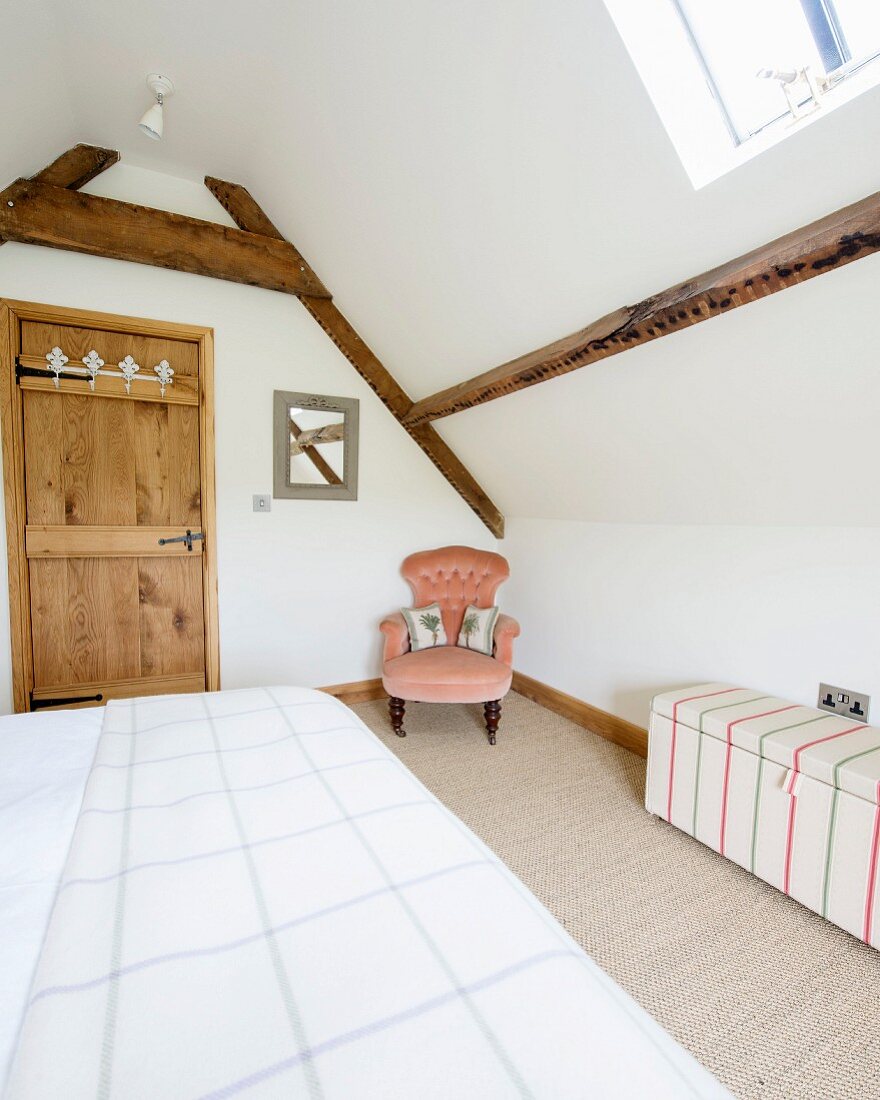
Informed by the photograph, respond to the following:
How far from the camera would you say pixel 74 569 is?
9.14 ft

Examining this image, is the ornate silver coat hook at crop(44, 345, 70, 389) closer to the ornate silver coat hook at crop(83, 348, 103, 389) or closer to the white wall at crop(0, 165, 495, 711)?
the ornate silver coat hook at crop(83, 348, 103, 389)

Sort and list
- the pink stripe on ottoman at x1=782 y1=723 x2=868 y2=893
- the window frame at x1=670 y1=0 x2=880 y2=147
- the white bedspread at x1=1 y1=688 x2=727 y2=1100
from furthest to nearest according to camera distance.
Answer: the pink stripe on ottoman at x1=782 y1=723 x2=868 y2=893
the window frame at x1=670 y1=0 x2=880 y2=147
the white bedspread at x1=1 y1=688 x2=727 y2=1100

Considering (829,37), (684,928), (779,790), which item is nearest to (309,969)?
(684,928)

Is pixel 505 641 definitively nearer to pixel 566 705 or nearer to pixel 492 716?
pixel 492 716

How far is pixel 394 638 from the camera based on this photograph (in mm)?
3064

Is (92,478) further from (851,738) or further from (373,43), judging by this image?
(851,738)

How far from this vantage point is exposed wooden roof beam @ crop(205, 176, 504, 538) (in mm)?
→ 2871

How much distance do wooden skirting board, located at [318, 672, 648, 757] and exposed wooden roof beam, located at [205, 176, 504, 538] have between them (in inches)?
41.6

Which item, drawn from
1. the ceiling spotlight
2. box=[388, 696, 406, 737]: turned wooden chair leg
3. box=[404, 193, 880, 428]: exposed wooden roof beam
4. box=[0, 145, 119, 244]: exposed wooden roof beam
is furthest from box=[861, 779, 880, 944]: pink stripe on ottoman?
box=[0, 145, 119, 244]: exposed wooden roof beam

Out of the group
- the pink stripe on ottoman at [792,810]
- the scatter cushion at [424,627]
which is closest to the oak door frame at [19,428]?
the scatter cushion at [424,627]

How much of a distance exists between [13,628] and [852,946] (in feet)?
11.2

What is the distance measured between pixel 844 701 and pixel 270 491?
2783mm

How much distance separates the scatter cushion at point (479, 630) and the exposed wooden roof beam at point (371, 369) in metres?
0.78

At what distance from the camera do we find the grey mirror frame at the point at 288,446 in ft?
10.2
